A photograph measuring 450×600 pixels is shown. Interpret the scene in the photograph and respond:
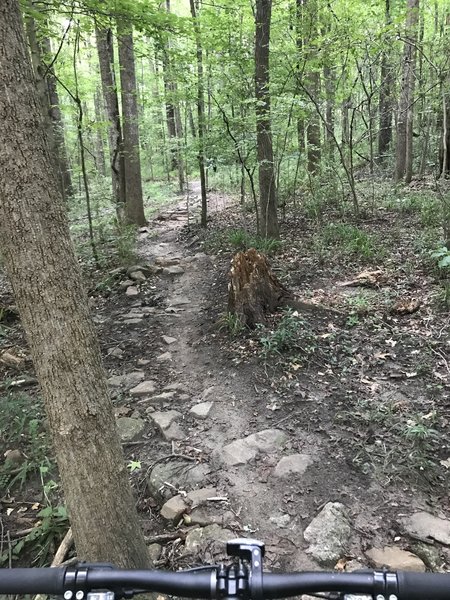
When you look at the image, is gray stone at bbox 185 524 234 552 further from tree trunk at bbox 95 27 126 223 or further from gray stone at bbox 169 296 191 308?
tree trunk at bbox 95 27 126 223

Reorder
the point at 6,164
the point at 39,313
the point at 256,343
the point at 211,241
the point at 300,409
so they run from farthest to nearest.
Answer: the point at 211,241 → the point at 256,343 → the point at 300,409 → the point at 39,313 → the point at 6,164

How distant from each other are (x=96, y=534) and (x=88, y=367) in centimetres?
94

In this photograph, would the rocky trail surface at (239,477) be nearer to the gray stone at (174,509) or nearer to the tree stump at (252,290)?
the gray stone at (174,509)

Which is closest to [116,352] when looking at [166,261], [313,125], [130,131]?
[166,261]

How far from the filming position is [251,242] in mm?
9531

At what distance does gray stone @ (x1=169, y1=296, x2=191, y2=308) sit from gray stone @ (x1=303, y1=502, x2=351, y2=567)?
476 cm

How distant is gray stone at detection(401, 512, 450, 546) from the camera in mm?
2941

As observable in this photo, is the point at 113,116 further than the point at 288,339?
Yes

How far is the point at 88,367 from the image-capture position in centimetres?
216

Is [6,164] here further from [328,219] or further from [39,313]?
[328,219]

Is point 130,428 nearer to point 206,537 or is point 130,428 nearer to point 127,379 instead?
point 127,379

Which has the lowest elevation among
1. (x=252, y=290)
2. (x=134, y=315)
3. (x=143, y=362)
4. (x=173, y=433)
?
(x=173, y=433)

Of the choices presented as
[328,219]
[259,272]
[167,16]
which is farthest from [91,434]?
[328,219]

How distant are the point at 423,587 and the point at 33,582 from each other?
1021 millimetres
